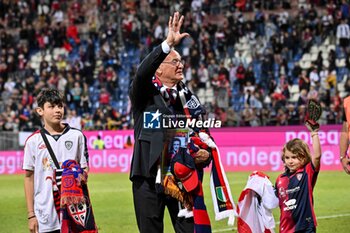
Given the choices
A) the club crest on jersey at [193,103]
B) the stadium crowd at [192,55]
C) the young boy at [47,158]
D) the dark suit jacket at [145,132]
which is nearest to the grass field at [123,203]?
the young boy at [47,158]

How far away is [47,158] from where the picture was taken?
293 inches

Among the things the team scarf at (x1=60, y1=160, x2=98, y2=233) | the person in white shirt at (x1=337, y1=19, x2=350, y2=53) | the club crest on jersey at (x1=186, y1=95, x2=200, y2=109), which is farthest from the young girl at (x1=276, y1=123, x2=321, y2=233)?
the person in white shirt at (x1=337, y1=19, x2=350, y2=53)

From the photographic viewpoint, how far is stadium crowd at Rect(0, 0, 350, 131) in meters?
29.1

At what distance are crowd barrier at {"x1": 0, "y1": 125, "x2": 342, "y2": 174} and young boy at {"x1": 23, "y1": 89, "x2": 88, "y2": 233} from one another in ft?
51.0

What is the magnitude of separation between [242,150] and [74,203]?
16965 millimetres

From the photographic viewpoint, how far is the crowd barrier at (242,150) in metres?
23.2

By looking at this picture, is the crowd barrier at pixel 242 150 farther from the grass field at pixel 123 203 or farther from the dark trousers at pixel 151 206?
the dark trousers at pixel 151 206

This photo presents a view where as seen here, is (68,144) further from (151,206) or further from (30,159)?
(151,206)

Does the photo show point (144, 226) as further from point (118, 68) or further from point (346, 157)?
point (118, 68)

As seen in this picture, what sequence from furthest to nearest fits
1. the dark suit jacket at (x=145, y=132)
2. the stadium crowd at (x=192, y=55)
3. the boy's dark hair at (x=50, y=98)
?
the stadium crowd at (x=192, y=55) → the boy's dark hair at (x=50, y=98) → the dark suit jacket at (x=145, y=132)

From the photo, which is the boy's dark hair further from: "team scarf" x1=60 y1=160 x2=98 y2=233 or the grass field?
the grass field

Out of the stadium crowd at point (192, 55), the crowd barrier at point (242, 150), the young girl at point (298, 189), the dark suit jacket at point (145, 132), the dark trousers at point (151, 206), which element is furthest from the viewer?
the stadium crowd at point (192, 55)

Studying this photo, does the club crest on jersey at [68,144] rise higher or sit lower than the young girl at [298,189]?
higher

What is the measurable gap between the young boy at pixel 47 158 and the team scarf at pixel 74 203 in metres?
0.16
